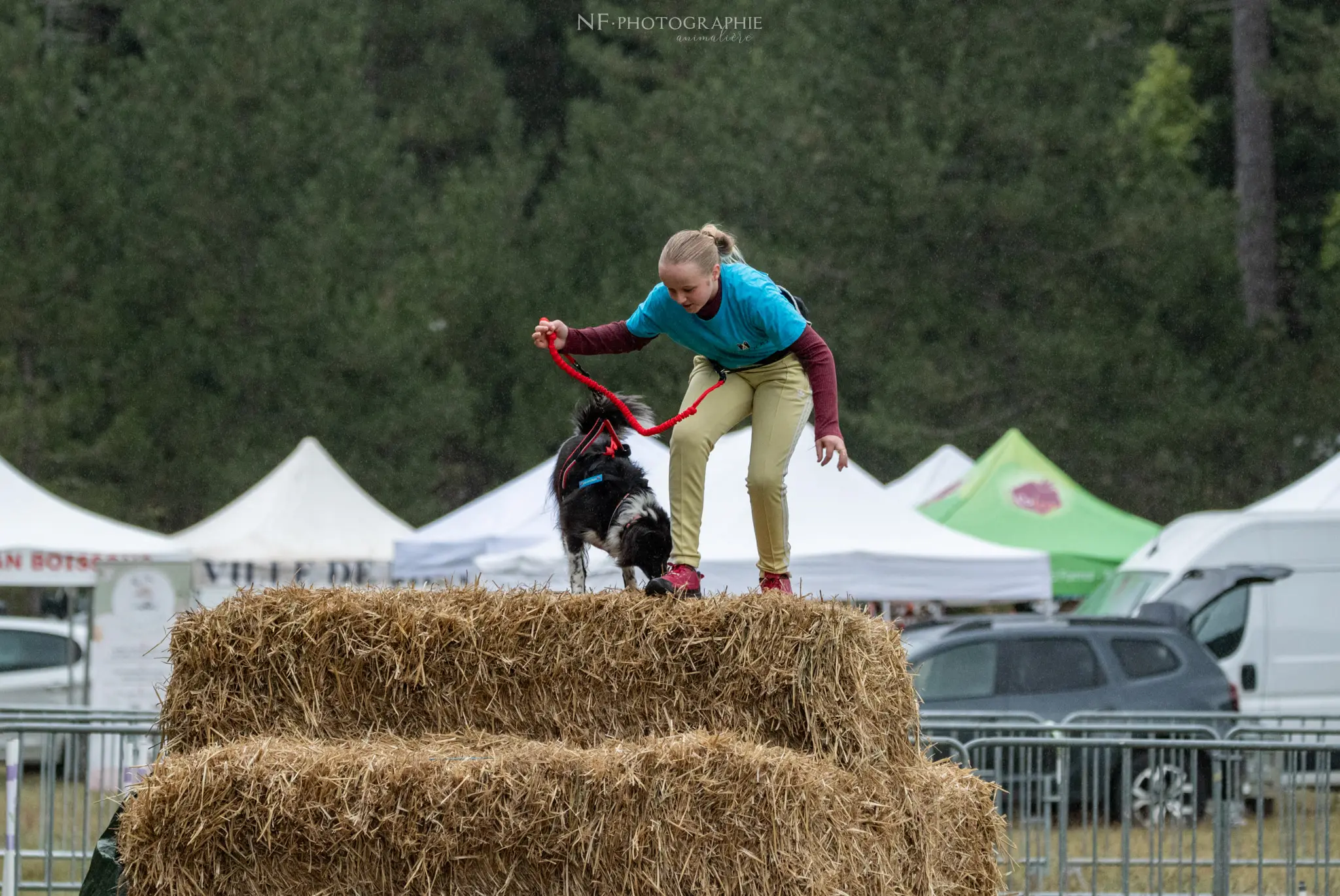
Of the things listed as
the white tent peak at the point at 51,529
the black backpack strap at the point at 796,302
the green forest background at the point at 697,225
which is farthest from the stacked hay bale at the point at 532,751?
the green forest background at the point at 697,225

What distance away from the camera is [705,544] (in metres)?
13.0

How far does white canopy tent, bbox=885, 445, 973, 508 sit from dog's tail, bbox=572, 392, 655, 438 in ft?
49.2

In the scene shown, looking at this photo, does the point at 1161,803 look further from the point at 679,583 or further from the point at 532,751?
the point at 532,751

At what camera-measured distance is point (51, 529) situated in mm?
14523

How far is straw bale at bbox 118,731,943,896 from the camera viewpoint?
4555 mm

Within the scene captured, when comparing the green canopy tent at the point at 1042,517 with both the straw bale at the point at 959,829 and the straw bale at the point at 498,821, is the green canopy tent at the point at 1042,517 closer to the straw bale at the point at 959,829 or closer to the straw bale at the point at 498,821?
the straw bale at the point at 959,829

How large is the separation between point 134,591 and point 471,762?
9.68 meters

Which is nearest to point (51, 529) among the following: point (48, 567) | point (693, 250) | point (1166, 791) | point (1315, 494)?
point (48, 567)

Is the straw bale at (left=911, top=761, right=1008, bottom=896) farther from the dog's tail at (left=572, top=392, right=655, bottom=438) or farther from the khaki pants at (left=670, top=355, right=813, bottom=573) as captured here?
the dog's tail at (left=572, top=392, right=655, bottom=438)

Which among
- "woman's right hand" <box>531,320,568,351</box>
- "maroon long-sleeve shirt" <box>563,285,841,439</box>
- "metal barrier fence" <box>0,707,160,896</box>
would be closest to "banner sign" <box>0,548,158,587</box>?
"metal barrier fence" <box>0,707,160,896</box>

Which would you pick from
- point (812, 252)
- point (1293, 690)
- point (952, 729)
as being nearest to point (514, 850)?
point (952, 729)

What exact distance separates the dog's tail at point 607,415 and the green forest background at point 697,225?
63.6ft

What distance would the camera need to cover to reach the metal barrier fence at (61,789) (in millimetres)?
7145

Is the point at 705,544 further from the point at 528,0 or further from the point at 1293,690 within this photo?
the point at 528,0
